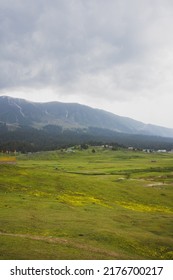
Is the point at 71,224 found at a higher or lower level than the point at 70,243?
lower

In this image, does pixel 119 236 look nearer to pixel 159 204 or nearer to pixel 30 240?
pixel 30 240

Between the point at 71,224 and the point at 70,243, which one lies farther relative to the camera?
the point at 71,224

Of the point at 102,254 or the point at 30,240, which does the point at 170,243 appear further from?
the point at 30,240

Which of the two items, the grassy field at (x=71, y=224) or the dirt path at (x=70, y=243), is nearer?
the grassy field at (x=71, y=224)

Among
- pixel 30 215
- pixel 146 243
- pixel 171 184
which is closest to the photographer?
pixel 146 243

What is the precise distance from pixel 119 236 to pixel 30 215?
13.7m

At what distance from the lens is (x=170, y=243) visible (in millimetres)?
43156

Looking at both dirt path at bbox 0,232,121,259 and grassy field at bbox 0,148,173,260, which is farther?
dirt path at bbox 0,232,121,259
